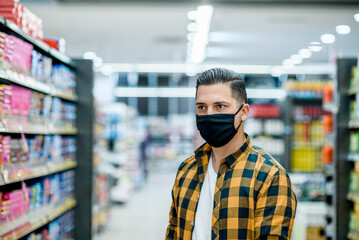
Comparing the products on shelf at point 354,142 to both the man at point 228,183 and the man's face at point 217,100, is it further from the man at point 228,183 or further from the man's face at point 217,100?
the man's face at point 217,100

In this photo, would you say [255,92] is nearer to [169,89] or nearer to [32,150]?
[169,89]

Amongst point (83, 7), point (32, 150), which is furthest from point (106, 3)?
point (32, 150)

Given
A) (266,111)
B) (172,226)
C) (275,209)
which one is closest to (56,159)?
(172,226)

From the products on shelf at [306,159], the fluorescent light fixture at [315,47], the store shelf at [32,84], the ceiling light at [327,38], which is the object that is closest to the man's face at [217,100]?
the store shelf at [32,84]

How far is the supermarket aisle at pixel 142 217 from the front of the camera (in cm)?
664

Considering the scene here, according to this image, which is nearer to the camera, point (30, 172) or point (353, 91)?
point (30, 172)

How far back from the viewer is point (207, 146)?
1.91 metres

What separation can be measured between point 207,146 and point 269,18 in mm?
8119

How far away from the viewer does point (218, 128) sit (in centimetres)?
170

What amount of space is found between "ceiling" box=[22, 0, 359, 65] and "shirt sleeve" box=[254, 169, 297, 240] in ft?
22.6

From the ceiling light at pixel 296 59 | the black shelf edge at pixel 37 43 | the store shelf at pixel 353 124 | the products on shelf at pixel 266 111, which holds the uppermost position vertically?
the ceiling light at pixel 296 59

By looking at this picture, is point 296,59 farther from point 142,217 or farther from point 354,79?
point 354,79

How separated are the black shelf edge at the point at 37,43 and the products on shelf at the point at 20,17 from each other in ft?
0.29

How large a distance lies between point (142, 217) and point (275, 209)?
6.84 metres
